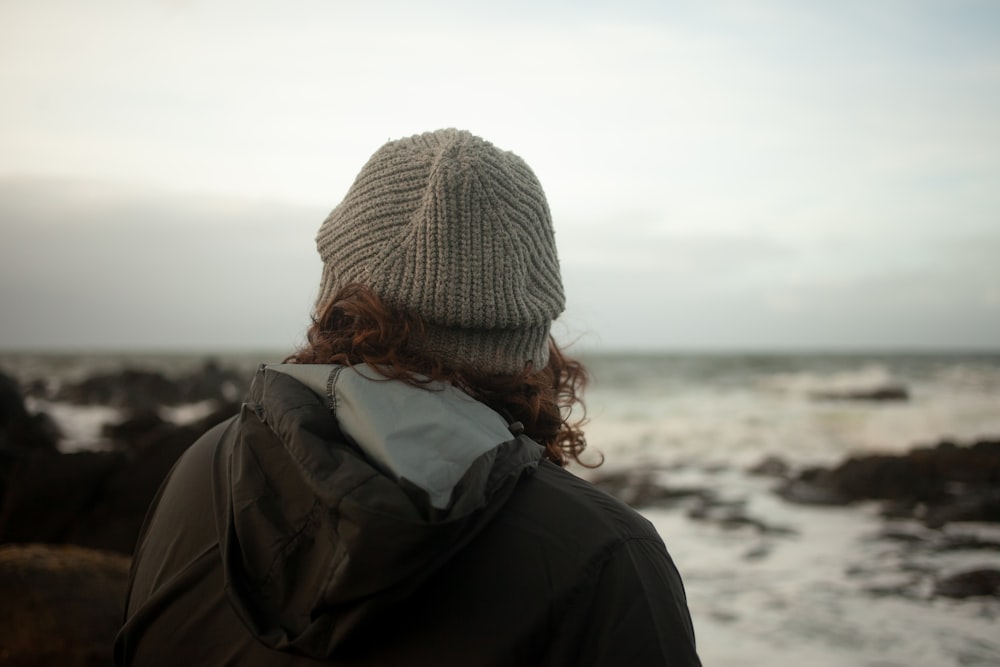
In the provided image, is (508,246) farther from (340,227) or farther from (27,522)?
(27,522)

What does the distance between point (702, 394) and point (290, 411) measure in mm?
26139

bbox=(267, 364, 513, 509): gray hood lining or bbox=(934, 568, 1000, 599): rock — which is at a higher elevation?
bbox=(267, 364, 513, 509): gray hood lining

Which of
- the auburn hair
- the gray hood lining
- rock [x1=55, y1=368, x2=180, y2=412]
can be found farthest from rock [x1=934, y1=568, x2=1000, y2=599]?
rock [x1=55, y1=368, x2=180, y2=412]

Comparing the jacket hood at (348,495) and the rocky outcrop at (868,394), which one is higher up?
the jacket hood at (348,495)

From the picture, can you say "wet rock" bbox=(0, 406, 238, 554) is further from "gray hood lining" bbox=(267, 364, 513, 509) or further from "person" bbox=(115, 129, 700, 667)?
"gray hood lining" bbox=(267, 364, 513, 509)

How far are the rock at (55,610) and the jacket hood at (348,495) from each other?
96.3 inches

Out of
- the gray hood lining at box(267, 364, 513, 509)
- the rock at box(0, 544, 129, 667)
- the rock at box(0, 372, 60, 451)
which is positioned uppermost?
the gray hood lining at box(267, 364, 513, 509)

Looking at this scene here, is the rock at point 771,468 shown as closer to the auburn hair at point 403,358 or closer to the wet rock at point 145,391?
the auburn hair at point 403,358

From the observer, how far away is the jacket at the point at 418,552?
1134 millimetres

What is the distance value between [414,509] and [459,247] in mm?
595

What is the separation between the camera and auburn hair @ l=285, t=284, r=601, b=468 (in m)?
1.48

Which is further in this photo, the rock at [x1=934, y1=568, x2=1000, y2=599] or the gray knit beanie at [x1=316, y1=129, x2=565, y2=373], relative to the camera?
the rock at [x1=934, y1=568, x2=1000, y2=599]

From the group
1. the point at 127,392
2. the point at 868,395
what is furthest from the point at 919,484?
the point at 127,392

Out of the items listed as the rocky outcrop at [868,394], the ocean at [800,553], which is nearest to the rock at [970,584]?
the ocean at [800,553]
